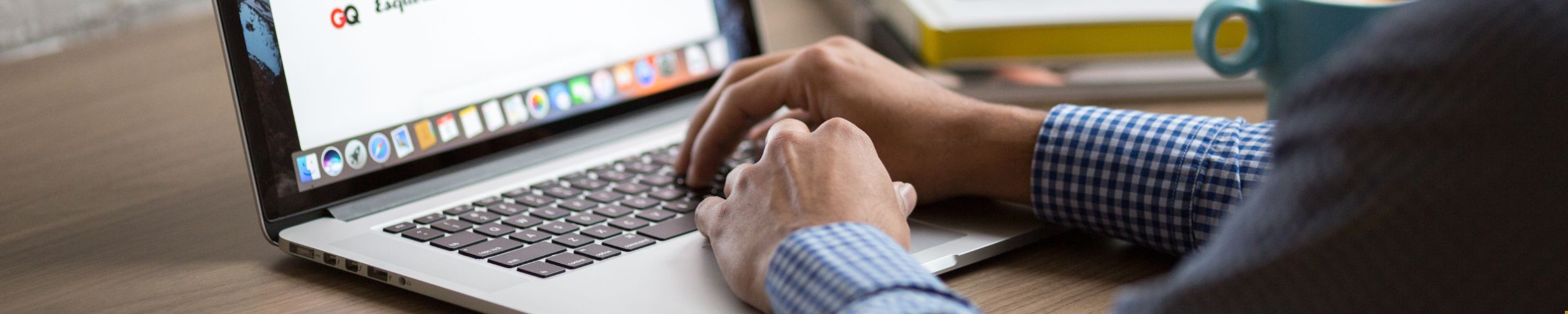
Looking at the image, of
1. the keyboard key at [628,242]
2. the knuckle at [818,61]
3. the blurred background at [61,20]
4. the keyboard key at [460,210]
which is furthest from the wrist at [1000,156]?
the blurred background at [61,20]

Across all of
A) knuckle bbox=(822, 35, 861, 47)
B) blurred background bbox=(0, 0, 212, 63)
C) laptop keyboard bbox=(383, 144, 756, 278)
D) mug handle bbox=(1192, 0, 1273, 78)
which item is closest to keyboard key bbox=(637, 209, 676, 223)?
laptop keyboard bbox=(383, 144, 756, 278)

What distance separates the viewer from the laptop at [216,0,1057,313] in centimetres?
63

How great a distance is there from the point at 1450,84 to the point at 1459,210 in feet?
0.13

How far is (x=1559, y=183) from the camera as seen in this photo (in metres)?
0.38

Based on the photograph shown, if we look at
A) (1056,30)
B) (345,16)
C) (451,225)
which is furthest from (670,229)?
(1056,30)

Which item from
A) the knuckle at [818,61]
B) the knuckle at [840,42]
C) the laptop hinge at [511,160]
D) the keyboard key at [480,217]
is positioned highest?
the knuckle at [840,42]

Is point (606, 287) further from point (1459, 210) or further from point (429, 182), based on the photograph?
point (1459, 210)

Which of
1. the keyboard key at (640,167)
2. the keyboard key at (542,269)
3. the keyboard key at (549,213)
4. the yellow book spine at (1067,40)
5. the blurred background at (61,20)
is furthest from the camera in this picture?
the blurred background at (61,20)

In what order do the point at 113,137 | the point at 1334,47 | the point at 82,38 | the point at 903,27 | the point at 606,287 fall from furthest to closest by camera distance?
the point at 82,38 < the point at 903,27 < the point at 113,137 < the point at 1334,47 < the point at 606,287

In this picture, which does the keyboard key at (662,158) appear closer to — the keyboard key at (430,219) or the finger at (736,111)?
the finger at (736,111)

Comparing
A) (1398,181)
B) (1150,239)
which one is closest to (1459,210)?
(1398,181)

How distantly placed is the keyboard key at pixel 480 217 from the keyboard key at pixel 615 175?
10cm

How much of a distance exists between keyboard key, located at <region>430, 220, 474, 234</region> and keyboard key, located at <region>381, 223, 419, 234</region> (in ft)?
0.04

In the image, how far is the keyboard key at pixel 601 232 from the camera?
2.26ft
